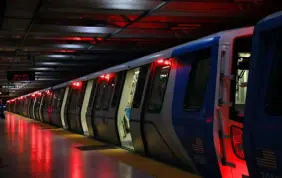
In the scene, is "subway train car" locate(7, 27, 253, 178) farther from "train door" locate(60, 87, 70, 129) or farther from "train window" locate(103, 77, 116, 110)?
"train door" locate(60, 87, 70, 129)

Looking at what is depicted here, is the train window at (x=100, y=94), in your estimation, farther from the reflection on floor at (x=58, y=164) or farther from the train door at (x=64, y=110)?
the train door at (x=64, y=110)

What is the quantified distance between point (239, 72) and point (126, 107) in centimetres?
687

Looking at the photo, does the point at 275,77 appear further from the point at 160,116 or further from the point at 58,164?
the point at 58,164

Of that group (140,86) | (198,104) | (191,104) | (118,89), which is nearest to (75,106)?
(118,89)

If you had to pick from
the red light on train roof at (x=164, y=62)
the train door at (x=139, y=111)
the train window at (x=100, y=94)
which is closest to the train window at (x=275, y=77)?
the red light on train roof at (x=164, y=62)

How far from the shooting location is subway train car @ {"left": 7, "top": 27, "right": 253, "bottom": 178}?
24.0 feet

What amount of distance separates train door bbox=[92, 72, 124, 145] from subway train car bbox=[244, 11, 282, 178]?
9174 mm

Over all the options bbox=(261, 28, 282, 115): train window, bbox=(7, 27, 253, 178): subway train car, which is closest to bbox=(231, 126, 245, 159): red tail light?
bbox=(7, 27, 253, 178): subway train car

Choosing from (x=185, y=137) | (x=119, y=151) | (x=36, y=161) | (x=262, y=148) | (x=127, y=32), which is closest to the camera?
(x=262, y=148)

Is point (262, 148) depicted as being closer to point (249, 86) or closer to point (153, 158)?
point (249, 86)

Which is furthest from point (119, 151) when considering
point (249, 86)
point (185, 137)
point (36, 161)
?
point (249, 86)

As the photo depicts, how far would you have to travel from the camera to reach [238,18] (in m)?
13.4

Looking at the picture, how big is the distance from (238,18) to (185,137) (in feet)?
19.5

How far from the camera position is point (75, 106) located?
21250 mm
